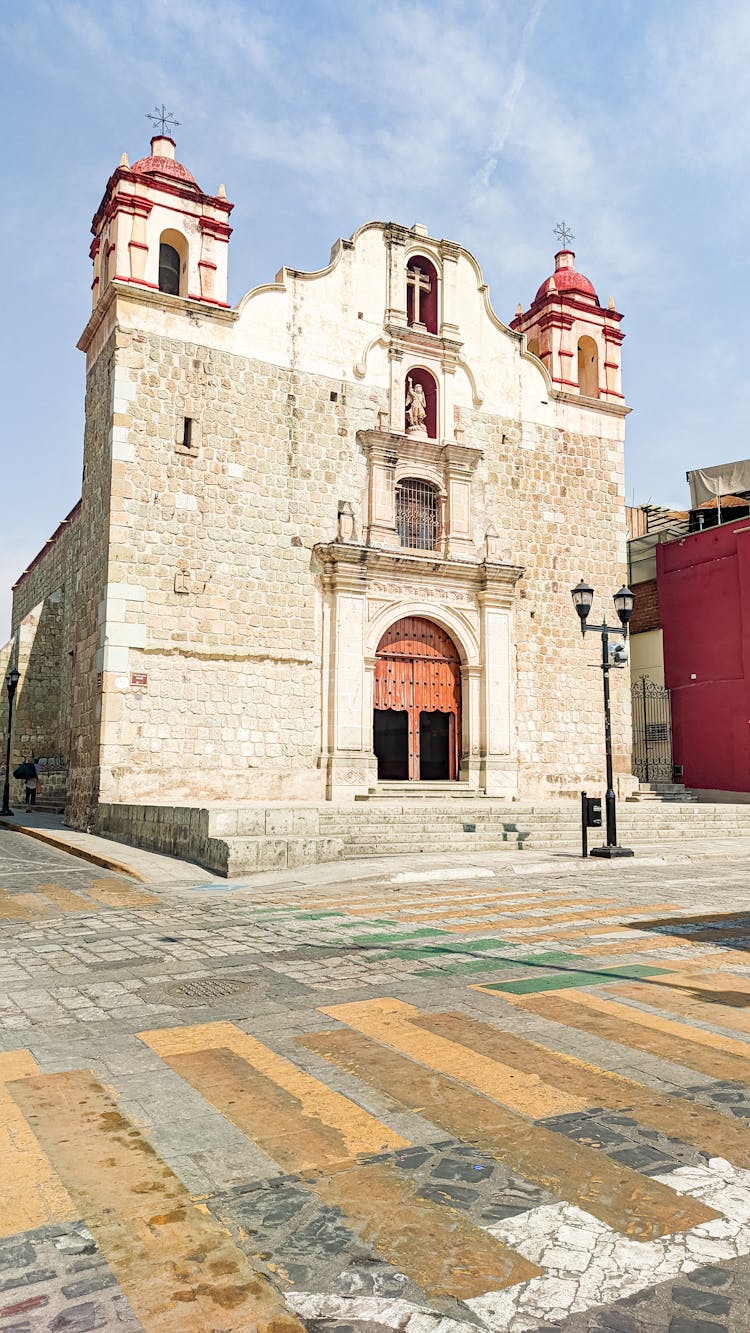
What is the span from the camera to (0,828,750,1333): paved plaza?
7.43ft

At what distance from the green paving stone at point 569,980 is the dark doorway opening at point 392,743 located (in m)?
14.1

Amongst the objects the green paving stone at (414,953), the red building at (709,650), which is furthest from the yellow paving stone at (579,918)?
the red building at (709,650)

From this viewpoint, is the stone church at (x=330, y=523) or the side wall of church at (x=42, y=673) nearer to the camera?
the stone church at (x=330, y=523)

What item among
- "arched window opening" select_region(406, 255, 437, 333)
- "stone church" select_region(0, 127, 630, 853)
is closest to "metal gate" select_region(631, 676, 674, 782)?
"stone church" select_region(0, 127, 630, 853)

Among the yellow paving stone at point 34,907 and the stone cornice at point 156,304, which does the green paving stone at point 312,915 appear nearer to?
the yellow paving stone at point 34,907

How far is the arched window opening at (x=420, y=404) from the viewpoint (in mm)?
20359

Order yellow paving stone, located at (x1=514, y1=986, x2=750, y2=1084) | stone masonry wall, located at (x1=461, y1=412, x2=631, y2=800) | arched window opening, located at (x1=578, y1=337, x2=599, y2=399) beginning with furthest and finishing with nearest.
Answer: arched window opening, located at (x1=578, y1=337, x2=599, y2=399) < stone masonry wall, located at (x1=461, y1=412, x2=631, y2=800) < yellow paving stone, located at (x1=514, y1=986, x2=750, y2=1084)

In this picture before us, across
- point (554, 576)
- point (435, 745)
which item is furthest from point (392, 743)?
point (554, 576)

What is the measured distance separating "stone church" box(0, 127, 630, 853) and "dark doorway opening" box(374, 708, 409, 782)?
70mm

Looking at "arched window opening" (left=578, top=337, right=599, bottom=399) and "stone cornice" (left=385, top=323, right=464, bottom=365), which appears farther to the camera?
"arched window opening" (left=578, top=337, right=599, bottom=399)

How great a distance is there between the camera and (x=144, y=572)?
16.8m

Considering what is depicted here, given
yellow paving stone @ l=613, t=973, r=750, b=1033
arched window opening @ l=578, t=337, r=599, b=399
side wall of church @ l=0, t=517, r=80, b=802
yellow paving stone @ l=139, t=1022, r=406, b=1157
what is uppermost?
arched window opening @ l=578, t=337, r=599, b=399

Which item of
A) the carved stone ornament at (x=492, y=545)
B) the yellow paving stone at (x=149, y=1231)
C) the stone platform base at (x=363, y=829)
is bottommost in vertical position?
the yellow paving stone at (x=149, y=1231)

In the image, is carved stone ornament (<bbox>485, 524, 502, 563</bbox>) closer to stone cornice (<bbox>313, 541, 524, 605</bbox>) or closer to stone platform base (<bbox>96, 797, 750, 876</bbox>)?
stone cornice (<bbox>313, 541, 524, 605</bbox>)
